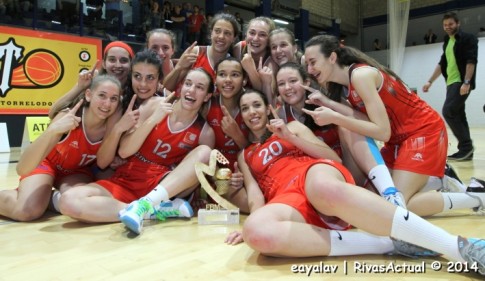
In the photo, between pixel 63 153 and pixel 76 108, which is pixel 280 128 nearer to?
pixel 76 108

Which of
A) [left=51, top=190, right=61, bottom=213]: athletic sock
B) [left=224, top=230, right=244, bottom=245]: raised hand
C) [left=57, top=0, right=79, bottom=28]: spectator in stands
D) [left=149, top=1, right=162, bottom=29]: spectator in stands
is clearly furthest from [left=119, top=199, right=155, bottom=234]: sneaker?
[left=149, top=1, right=162, bottom=29]: spectator in stands

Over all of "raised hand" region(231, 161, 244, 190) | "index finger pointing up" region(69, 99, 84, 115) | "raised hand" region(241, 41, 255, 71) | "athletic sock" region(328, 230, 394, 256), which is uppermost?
"raised hand" region(241, 41, 255, 71)

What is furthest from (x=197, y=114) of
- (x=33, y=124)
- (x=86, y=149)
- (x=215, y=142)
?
(x=33, y=124)

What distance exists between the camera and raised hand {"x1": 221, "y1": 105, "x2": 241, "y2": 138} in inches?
106

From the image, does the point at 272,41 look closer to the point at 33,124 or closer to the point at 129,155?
the point at 129,155

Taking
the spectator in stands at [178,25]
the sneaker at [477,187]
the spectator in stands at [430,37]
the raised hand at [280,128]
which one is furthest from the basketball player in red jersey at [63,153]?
the spectator in stands at [430,37]

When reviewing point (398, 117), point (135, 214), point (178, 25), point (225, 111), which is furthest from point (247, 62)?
point (178, 25)

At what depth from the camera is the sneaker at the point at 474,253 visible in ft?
4.55

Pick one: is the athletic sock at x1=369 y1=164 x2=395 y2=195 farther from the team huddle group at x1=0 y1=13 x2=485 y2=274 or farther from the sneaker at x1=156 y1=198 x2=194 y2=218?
the sneaker at x1=156 y1=198 x2=194 y2=218

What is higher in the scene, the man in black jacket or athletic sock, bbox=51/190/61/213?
the man in black jacket

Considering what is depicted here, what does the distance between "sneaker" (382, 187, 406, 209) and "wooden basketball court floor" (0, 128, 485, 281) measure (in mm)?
381

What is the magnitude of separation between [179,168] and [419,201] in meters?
1.48

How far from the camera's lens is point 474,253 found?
1407 millimetres

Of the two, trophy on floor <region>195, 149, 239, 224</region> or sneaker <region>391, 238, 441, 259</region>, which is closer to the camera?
sneaker <region>391, 238, 441, 259</region>
